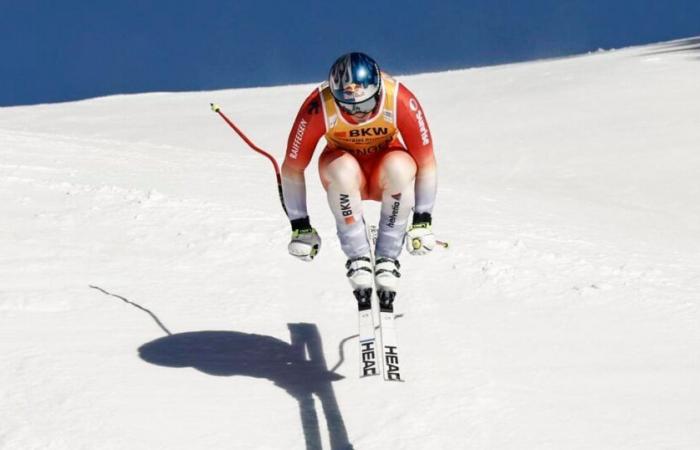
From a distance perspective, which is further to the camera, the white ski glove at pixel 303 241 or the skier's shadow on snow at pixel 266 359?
the white ski glove at pixel 303 241

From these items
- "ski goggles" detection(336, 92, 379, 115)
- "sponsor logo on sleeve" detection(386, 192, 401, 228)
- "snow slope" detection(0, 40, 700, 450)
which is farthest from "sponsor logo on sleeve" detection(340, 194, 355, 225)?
"snow slope" detection(0, 40, 700, 450)

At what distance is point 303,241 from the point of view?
4.94 metres

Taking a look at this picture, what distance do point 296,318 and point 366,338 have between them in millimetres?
1189

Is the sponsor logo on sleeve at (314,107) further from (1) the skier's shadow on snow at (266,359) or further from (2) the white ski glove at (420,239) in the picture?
(1) the skier's shadow on snow at (266,359)

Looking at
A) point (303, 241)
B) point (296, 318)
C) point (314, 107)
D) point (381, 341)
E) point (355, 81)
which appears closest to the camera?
point (355, 81)

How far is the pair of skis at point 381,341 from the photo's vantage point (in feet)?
14.8

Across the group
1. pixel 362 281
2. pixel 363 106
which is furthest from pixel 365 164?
pixel 362 281

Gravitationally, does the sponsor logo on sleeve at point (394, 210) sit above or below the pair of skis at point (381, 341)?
above

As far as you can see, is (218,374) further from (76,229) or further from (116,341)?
(76,229)

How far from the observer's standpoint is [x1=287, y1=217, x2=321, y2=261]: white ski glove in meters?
4.94

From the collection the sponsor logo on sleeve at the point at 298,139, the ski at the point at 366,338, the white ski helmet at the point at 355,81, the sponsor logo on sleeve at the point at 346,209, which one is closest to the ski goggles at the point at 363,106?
the white ski helmet at the point at 355,81

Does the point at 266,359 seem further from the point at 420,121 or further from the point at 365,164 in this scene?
the point at 420,121

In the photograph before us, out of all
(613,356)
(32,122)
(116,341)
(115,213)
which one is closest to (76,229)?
(115,213)

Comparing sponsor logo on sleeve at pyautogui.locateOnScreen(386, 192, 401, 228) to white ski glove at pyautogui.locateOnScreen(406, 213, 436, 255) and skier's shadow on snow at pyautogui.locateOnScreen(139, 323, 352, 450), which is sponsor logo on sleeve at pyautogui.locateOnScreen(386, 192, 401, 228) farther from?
skier's shadow on snow at pyautogui.locateOnScreen(139, 323, 352, 450)
